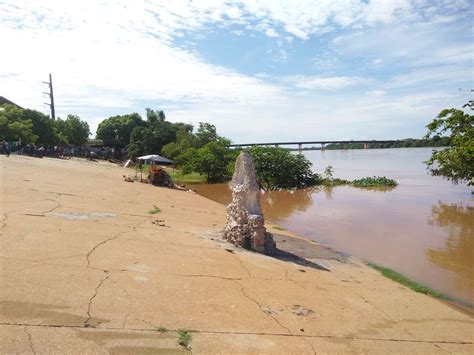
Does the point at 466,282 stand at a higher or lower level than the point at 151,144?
lower

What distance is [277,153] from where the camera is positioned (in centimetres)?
3734

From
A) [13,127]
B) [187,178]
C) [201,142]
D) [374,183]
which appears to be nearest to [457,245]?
[374,183]

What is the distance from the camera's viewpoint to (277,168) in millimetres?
36812

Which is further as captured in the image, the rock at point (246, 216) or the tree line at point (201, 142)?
the tree line at point (201, 142)

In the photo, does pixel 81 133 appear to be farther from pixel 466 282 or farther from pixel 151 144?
pixel 466 282

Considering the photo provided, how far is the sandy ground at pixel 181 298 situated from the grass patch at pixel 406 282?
1.18 ft

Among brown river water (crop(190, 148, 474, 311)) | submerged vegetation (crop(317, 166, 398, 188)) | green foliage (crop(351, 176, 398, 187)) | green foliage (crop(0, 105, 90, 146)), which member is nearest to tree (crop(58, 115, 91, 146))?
green foliage (crop(0, 105, 90, 146))

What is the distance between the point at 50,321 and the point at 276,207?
21951 mm

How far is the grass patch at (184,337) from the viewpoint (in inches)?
202

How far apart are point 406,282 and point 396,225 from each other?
30.9 feet

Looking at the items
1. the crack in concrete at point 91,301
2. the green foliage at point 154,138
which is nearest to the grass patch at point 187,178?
the green foliage at point 154,138

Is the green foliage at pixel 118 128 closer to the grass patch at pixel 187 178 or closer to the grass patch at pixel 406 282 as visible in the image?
the grass patch at pixel 187 178

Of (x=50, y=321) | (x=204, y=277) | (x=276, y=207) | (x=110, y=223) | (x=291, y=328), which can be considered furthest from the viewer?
(x=276, y=207)

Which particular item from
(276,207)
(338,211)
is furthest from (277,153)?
(338,211)
